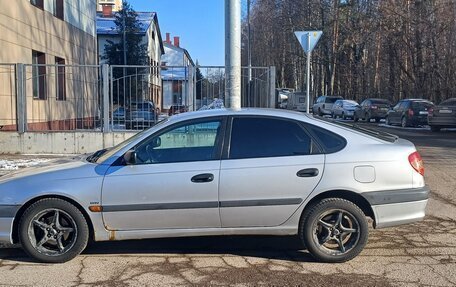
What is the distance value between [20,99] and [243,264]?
10.5 metres

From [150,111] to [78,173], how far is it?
992cm

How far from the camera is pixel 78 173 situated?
530 cm

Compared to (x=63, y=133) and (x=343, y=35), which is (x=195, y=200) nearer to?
(x=63, y=133)

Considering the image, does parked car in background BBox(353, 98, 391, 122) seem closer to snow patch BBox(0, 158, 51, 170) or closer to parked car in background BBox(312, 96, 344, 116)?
parked car in background BBox(312, 96, 344, 116)

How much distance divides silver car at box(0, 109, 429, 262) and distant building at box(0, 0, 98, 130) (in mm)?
9280

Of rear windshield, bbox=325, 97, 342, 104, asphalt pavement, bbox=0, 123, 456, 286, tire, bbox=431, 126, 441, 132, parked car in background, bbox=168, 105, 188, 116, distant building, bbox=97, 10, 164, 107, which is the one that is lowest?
asphalt pavement, bbox=0, 123, 456, 286

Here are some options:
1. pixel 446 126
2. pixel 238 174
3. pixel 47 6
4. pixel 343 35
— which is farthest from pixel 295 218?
Answer: pixel 343 35

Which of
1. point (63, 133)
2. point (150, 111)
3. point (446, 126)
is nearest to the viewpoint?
point (63, 133)

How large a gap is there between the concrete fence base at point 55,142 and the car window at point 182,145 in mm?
8364

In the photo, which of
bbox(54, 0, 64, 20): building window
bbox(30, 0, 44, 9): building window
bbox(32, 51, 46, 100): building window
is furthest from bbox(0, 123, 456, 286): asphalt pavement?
bbox(54, 0, 64, 20): building window

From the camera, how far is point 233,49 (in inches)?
357

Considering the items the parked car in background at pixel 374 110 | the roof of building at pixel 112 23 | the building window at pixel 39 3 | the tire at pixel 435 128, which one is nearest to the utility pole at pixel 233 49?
the building window at pixel 39 3

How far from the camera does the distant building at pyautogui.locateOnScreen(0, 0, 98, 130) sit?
50.1 feet

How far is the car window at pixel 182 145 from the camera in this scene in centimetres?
538
